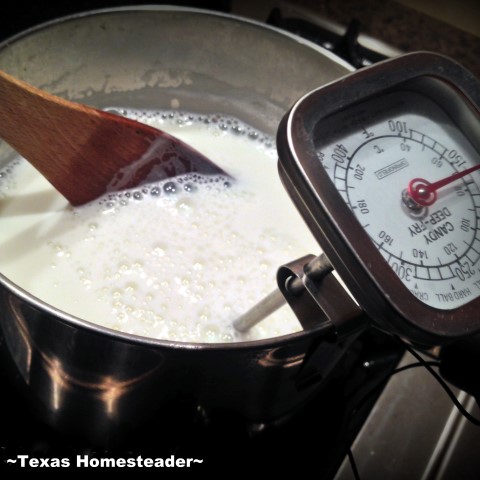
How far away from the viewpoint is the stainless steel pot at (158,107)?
0.51 meters

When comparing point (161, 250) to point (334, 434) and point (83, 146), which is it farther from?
point (334, 434)

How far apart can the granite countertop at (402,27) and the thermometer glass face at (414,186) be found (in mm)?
579

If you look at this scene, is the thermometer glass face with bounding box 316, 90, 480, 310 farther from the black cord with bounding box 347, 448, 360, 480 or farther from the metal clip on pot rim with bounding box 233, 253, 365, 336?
the black cord with bounding box 347, 448, 360, 480

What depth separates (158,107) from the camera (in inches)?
39.4

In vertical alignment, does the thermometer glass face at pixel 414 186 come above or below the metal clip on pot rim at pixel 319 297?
above

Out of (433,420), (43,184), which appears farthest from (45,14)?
(433,420)

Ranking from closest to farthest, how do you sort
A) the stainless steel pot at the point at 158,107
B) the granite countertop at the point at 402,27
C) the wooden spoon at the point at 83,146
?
1. the stainless steel pot at the point at 158,107
2. the wooden spoon at the point at 83,146
3. the granite countertop at the point at 402,27

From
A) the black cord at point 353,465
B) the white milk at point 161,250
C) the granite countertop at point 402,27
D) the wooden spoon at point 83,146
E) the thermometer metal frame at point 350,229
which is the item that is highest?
the granite countertop at point 402,27

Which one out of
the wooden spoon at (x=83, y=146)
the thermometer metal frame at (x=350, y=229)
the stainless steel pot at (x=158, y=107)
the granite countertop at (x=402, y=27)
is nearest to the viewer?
the thermometer metal frame at (x=350, y=229)

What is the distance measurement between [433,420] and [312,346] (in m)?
0.32

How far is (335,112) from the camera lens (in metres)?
0.45

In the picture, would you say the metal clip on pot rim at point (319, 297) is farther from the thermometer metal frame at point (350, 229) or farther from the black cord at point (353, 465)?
the black cord at point (353, 465)

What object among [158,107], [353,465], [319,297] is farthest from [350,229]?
[158,107]

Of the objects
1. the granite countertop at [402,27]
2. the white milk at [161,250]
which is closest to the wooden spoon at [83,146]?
the white milk at [161,250]
